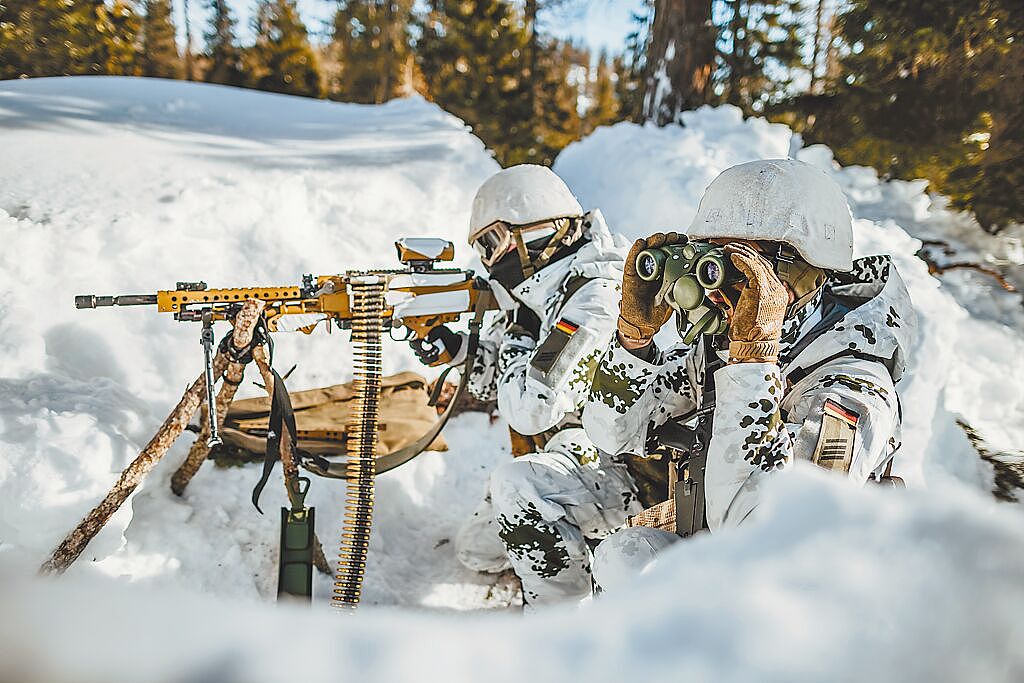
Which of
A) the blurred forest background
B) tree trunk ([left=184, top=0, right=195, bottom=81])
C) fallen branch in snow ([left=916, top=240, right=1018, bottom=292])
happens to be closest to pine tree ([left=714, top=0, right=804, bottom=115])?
the blurred forest background

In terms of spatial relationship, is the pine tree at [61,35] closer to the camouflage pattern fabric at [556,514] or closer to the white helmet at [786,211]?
the camouflage pattern fabric at [556,514]

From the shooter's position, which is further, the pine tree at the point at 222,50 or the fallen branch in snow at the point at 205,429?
the pine tree at the point at 222,50

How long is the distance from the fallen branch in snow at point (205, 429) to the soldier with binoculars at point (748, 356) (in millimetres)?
1396

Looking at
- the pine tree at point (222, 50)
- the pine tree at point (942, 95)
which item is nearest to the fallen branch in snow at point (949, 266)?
the pine tree at point (942, 95)

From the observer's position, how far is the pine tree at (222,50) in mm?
7822

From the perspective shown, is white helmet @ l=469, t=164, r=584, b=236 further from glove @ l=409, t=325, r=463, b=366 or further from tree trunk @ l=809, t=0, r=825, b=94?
tree trunk @ l=809, t=0, r=825, b=94

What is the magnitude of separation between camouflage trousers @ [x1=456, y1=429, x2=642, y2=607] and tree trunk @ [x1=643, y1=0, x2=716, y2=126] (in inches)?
196

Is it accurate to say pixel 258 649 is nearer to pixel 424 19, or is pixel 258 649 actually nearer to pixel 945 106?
pixel 945 106

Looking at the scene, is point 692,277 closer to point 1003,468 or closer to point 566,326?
point 566,326

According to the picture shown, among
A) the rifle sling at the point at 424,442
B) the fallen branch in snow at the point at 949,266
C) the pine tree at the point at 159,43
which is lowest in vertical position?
the rifle sling at the point at 424,442

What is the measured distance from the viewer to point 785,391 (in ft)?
6.58

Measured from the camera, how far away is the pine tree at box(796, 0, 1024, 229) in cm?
484

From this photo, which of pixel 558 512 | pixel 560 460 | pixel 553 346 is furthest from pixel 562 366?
pixel 558 512

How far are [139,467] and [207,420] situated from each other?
336mm
